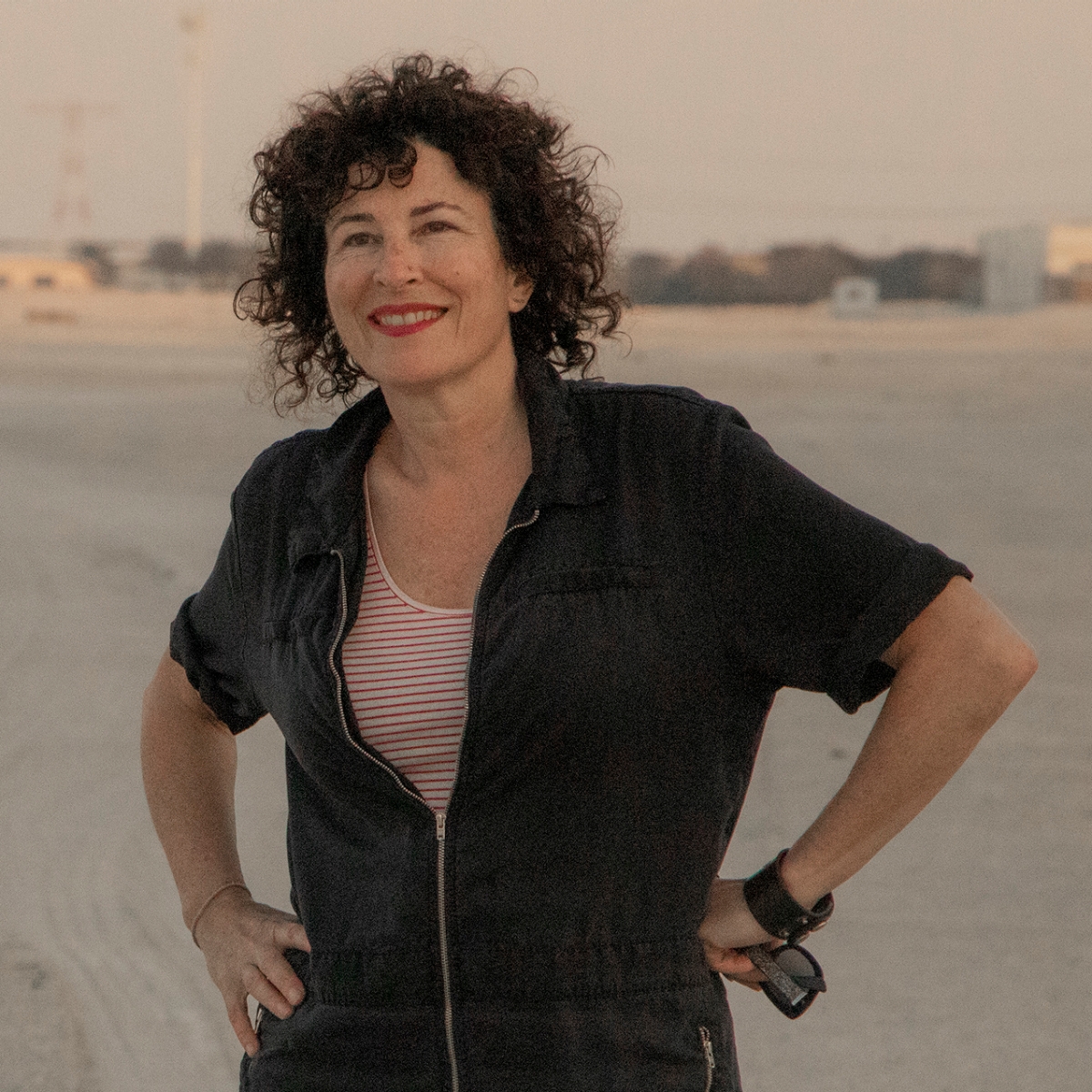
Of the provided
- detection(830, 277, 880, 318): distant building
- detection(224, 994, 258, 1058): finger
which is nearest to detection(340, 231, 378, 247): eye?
detection(224, 994, 258, 1058): finger

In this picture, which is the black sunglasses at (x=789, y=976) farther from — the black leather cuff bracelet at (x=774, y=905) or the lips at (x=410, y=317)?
the lips at (x=410, y=317)

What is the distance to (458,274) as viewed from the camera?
2.19 m

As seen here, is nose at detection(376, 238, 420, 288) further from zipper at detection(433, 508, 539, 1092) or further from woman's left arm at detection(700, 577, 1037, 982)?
woman's left arm at detection(700, 577, 1037, 982)

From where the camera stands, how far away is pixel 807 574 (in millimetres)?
1910

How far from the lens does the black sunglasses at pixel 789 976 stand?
2170 mm

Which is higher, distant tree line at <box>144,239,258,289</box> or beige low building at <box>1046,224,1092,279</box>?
beige low building at <box>1046,224,1092,279</box>

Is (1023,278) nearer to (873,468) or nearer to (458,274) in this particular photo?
(873,468)

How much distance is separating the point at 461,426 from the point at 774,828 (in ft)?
11.0

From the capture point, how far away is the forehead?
2.20 m

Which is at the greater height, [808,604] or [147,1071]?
[808,604]

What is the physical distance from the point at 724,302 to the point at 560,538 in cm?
4994

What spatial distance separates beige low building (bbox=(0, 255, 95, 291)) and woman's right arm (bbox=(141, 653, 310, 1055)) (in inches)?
2004

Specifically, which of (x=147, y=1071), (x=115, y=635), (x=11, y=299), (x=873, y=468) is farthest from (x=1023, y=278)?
(x=147, y=1071)

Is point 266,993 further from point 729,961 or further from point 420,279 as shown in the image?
point 420,279
